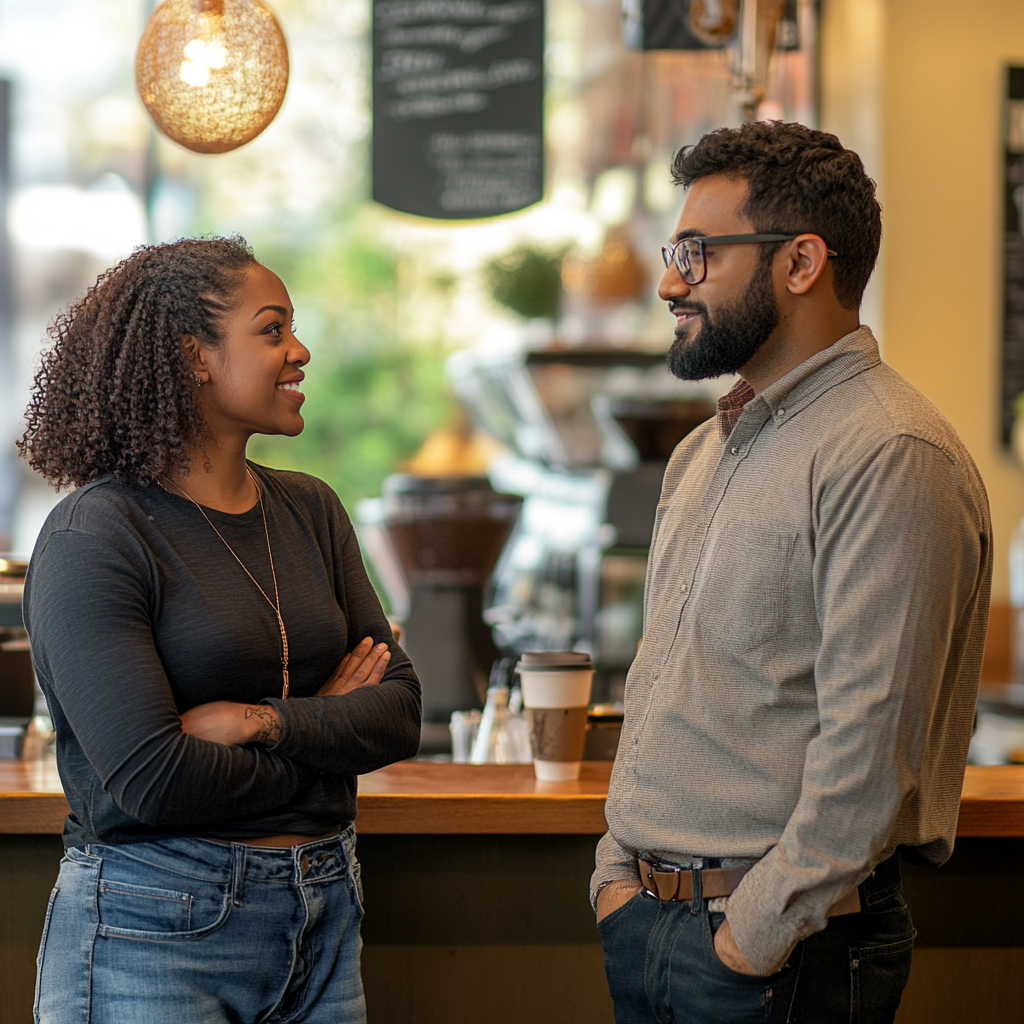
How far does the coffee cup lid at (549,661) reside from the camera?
6.50 ft

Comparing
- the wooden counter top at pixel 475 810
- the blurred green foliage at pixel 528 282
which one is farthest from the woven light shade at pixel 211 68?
the blurred green foliage at pixel 528 282

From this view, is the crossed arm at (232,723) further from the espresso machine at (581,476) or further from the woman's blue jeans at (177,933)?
the espresso machine at (581,476)

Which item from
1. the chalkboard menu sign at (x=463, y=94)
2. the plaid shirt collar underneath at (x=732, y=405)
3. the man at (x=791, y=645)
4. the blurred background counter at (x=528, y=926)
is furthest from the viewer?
the chalkboard menu sign at (x=463, y=94)

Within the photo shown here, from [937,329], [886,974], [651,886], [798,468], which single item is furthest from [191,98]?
[937,329]

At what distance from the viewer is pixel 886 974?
55.2 inches

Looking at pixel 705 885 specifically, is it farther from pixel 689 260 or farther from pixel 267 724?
pixel 689 260

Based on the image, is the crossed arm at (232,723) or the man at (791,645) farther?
the crossed arm at (232,723)

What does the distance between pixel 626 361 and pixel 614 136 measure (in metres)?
1.82

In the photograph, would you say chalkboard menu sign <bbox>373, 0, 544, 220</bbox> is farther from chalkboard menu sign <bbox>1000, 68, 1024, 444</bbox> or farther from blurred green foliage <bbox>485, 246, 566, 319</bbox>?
chalkboard menu sign <bbox>1000, 68, 1024, 444</bbox>

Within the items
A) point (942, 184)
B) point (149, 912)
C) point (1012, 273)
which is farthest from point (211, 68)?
point (1012, 273)

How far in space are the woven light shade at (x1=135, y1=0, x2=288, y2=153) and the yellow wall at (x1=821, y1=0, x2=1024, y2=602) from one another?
267 cm

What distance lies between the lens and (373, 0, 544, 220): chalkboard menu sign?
11.9 feet

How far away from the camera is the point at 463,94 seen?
3662 mm

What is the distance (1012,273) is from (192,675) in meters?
3.67
